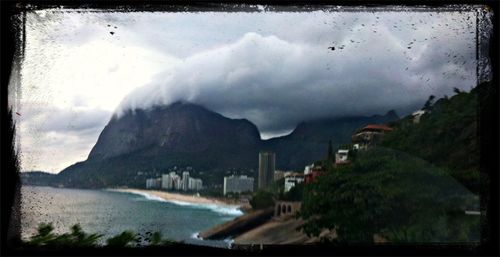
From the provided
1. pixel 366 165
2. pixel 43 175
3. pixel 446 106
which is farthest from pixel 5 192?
pixel 446 106

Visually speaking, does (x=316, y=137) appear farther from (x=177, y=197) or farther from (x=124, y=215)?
(x=124, y=215)

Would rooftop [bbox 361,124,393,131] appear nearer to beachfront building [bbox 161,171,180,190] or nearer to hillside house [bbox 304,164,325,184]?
hillside house [bbox 304,164,325,184]

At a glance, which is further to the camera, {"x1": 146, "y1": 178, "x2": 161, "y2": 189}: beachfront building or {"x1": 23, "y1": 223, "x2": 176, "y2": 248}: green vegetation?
{"x1": 146, "y1": 178, "x2": 161, "y2": 189}: beachfront building

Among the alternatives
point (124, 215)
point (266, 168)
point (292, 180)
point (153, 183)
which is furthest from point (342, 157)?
point (124, 215)

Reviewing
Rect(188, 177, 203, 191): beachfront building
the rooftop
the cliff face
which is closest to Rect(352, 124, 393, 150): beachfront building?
the rooftop

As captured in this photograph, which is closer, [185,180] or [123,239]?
[123,239]
